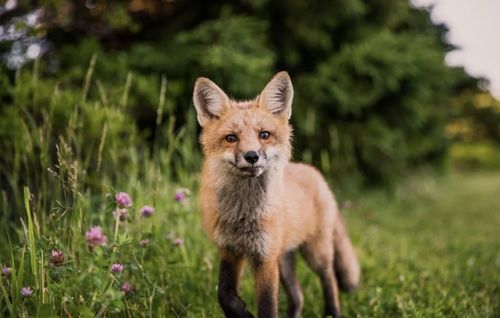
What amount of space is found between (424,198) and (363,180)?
2067mm

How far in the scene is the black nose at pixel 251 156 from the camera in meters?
2.68

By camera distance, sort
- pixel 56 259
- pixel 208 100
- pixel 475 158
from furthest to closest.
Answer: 1. pixel 475 158
2. pixel 208 100
3. pixel 56 259

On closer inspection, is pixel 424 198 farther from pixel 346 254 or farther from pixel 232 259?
pixel 232 259

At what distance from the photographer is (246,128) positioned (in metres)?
2.90

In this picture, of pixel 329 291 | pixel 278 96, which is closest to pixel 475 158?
pixel 329 291

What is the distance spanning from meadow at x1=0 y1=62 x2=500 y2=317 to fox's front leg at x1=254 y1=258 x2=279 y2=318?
1.86 feet

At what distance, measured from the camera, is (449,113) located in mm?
9742

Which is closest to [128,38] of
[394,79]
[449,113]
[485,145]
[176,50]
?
[176,50]

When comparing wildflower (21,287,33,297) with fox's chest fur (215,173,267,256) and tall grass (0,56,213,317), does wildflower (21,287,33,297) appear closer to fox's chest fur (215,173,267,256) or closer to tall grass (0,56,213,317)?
tall grass (0,56,213,317)

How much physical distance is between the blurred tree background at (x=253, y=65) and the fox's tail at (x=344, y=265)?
152 centimetres

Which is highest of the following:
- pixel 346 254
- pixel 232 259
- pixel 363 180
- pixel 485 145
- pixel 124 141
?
pixel 124 141

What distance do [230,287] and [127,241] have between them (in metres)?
0.75

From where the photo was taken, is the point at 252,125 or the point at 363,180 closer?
the point at 252,125

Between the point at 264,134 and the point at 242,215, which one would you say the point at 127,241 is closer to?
the point at 242,215
